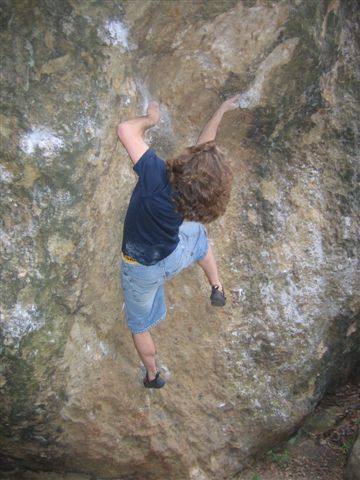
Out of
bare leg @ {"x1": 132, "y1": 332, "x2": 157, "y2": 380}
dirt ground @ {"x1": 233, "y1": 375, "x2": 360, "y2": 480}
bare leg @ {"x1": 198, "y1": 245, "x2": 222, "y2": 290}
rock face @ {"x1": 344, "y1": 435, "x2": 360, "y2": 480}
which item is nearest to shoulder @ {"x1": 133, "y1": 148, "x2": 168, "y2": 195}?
bare leg @ {"x1": 198, "y1": 245, "x2": 222, "y2": 290}

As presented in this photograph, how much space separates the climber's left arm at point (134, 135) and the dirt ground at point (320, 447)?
10.8 feet

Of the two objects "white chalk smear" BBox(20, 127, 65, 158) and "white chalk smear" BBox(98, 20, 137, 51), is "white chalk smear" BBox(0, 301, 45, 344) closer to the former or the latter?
"white chalk smear" BBox(20, 127, 65, 158)

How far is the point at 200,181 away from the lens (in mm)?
2779

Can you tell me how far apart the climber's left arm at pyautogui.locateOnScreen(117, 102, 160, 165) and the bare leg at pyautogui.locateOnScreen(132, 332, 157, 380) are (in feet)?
4.79

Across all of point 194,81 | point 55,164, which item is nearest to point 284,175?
point 194,81

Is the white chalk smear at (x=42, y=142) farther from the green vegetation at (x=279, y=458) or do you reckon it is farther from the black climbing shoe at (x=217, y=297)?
the green vegetation at (x=279, y=458)

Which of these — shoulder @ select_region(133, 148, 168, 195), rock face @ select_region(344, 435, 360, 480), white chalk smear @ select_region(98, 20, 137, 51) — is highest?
white chalk smear @ select_region(98, 20, 137, 51)

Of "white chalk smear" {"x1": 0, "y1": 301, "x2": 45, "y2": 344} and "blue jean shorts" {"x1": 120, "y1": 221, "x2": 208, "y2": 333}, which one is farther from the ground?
"blue jean shorts" {"x1": 120, "y1": 221, "x2": 208, "y2": 333}

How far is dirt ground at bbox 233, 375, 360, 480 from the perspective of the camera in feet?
15.7

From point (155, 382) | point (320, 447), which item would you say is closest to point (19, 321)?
point (155, 382)

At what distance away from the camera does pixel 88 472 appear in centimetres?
434

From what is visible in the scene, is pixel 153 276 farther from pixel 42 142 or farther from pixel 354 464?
pixel 354 464

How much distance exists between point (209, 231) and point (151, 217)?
128cm

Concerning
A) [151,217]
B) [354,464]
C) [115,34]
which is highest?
[115,34]
